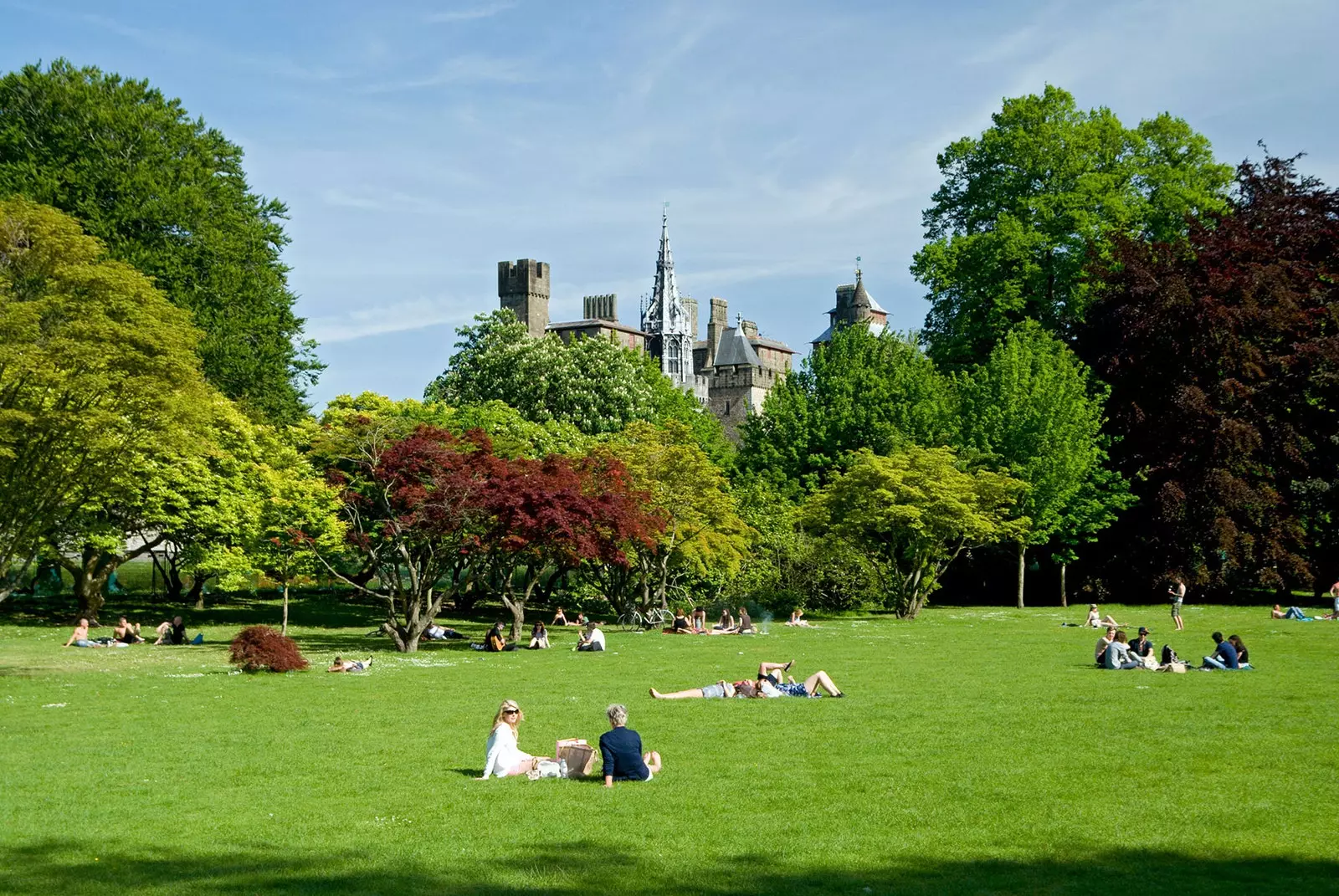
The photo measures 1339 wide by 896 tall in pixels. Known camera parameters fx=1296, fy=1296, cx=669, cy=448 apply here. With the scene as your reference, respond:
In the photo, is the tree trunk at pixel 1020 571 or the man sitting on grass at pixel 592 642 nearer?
the man sitting on grass at pixel 592 642

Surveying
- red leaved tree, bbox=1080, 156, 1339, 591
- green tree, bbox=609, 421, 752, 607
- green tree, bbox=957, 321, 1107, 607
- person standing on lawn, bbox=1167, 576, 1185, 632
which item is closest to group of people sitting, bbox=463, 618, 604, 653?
green tree, bbox=609, 421, 752, 607

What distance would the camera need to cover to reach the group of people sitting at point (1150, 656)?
24.6 meters

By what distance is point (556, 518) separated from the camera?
32.1 m

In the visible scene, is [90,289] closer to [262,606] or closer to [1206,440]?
[262,606]

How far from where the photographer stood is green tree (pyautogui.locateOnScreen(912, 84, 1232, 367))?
178ft

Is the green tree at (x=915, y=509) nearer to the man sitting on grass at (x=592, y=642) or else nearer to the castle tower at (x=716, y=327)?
the man sitting on grass at (x=592, y=642)

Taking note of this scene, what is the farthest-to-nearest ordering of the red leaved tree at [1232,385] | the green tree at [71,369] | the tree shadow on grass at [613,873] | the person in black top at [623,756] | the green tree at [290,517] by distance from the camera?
the red leaved tree at [1232,385] → the green tree at [290,517] → the green tree at [71,369] → the person in black top at [623,756] → the tree shadow on grass at [613,873]

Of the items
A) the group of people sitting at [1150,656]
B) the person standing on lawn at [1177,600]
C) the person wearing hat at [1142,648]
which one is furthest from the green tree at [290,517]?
the person standing on lawn at [1177,600]

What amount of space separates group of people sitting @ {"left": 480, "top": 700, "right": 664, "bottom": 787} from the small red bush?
12683 millimetres

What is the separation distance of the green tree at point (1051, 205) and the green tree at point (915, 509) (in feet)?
35.4

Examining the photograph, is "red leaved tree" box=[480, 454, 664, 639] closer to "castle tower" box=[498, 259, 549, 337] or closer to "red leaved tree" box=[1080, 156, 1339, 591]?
"red leaved tree" box=[1080, 156, 1339, 591]

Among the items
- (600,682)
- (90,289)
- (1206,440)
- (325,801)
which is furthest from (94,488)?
(1206,440)

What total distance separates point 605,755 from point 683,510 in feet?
95.1

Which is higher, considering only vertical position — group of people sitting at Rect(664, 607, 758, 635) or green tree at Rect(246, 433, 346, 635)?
green tree at Rect(246, 433, 346, 635)
